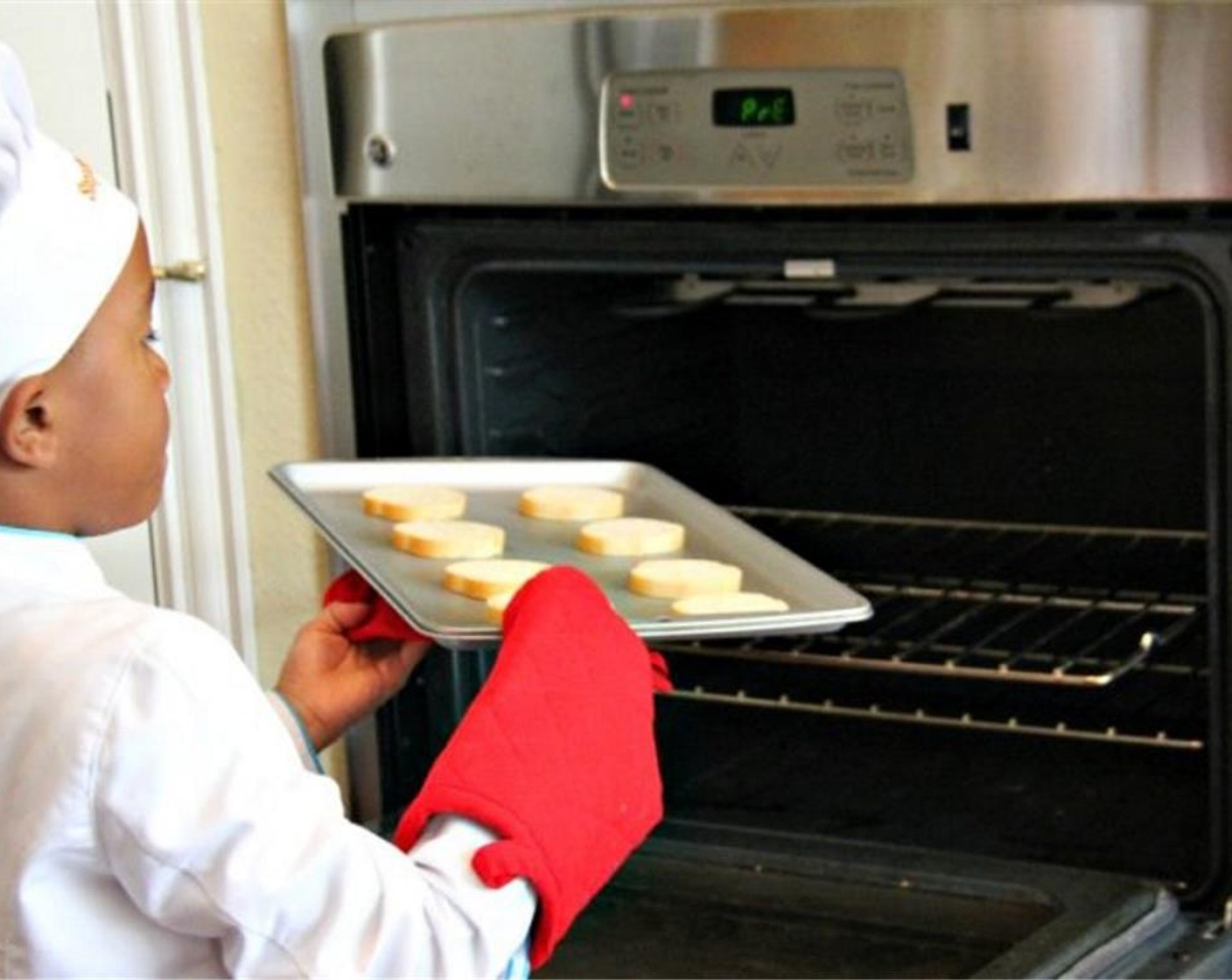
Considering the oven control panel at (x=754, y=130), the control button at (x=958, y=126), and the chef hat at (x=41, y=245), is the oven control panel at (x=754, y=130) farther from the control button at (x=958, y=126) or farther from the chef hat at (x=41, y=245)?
the chef hat at (x=41, y=245)

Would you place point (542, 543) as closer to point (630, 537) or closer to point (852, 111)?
point (630, 537)

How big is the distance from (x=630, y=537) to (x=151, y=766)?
508mm

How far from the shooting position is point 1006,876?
1.37 m

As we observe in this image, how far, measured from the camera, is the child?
36.4 inches

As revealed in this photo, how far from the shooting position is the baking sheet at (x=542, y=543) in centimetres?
121

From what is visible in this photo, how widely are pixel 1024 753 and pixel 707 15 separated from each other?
1.78ft

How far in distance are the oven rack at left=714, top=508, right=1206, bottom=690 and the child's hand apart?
267mm

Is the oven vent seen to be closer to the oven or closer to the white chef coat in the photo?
the oven

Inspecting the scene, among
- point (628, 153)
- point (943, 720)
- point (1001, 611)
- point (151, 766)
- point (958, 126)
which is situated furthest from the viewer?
point (1001, 611)

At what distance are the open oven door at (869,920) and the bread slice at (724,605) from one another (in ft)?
0.67

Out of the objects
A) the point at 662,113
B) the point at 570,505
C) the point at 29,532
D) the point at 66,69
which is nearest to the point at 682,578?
the point at 570,505

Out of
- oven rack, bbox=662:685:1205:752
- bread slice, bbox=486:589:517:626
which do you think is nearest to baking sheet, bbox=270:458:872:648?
bread slice, bbox=486:589:517:626

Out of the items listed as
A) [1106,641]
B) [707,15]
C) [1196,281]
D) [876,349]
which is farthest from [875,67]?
[1106,641]

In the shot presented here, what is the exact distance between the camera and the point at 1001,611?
5.10ft
